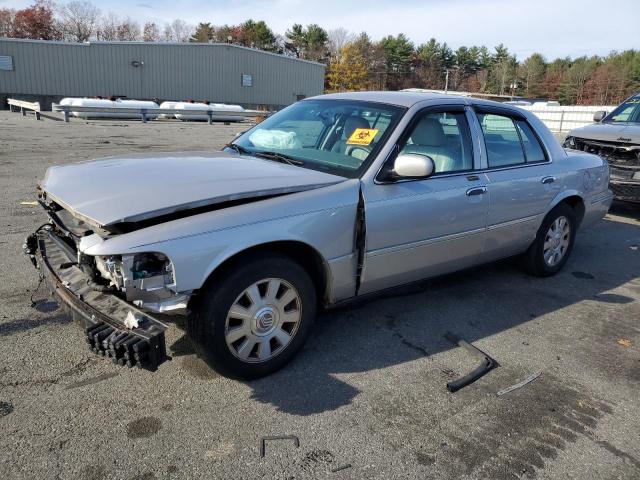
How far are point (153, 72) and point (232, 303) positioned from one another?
125 feet

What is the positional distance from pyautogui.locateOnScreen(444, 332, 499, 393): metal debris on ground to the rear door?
37.7 inches

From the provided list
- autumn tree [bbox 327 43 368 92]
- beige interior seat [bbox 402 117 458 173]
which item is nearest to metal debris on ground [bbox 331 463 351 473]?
beige interior seat [bbox 402 117 458 173]

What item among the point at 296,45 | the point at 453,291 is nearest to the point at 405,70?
the point at 296,45

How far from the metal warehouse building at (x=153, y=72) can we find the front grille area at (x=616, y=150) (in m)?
34.3

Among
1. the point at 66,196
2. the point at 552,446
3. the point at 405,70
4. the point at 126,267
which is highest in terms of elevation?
the point at 405,70

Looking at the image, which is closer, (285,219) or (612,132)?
(285,219)

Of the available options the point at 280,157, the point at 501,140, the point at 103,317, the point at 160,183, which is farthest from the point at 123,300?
the point at 501,140

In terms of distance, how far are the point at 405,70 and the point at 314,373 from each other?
101 m

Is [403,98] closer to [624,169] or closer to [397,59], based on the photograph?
[624,169]

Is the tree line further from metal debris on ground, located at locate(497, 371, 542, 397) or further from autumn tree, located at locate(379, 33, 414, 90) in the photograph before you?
metal debris on ground, located at locate(497, 371, 542, 397)

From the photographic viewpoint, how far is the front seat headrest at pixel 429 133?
12.4ft

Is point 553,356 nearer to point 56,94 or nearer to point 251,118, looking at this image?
point 251,118

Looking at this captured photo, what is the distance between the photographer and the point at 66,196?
3.02m

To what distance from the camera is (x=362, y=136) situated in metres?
3.72
